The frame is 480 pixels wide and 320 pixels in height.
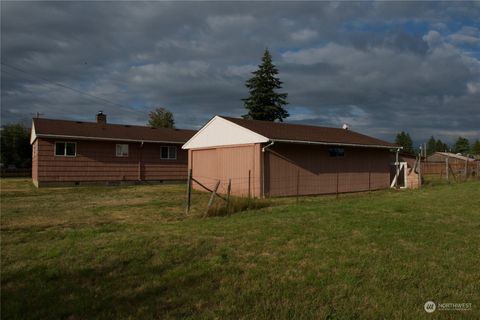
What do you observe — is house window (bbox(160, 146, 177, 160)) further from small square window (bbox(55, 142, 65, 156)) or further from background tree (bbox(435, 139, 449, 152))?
background tree (bbox(435, 139, 449, 152))

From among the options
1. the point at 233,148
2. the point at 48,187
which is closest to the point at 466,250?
the point at 233,148

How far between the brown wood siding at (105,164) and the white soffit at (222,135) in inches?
184

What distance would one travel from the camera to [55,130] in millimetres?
24875

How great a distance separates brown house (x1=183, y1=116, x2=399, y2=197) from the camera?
61.8ft

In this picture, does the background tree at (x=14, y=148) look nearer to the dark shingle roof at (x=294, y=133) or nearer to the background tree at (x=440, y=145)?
the dark shingle roof at (x=294, y=133)

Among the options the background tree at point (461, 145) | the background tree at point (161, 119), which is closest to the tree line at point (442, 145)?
the background tree at point (461, 145)

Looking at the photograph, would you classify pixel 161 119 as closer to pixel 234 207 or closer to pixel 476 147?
pixel 234 207

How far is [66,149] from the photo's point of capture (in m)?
25.0

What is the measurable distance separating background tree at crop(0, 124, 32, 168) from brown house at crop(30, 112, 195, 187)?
20361mm

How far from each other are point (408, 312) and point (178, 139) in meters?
25.4

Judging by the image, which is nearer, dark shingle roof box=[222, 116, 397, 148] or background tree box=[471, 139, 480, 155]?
dark shingle roof box=[222, 116, 397, 148]

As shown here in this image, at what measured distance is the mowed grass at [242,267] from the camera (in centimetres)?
491

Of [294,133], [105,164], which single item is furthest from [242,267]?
[105,164]

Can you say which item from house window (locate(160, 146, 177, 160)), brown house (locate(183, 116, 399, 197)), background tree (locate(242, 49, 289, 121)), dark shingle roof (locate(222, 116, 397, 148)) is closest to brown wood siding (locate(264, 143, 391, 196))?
brown house (locate(183, 116, 399, 197))
